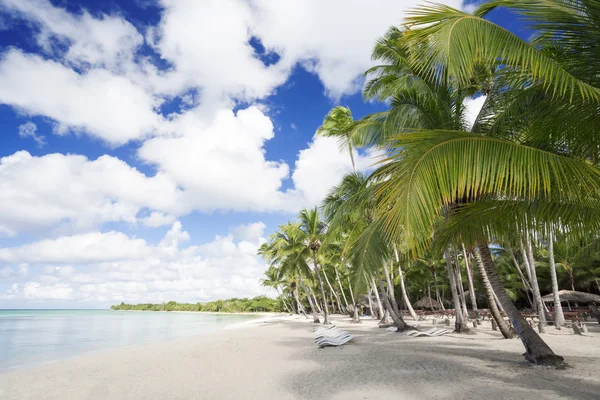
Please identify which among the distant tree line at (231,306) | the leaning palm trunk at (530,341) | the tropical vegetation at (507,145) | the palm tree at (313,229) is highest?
the palm tree at (313,229)

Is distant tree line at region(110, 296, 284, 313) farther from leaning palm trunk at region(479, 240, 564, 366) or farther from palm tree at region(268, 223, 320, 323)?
leaning palm trunk at region(479, 240, 564, 366)

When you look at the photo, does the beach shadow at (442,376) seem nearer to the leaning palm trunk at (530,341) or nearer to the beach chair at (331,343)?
the leaning palm trunk at (530,341)

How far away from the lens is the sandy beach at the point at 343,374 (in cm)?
565

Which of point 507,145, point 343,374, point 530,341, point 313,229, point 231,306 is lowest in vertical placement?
point 231,306

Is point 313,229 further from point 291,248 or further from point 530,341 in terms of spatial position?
point 530,341

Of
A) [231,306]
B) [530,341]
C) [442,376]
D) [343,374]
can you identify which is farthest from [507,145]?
[231,306]

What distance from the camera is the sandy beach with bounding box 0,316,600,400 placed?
565cm

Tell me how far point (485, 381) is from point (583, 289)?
27907 mm

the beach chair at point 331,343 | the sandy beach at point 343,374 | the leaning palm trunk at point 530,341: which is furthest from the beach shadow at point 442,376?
the beach chair at point 331,343

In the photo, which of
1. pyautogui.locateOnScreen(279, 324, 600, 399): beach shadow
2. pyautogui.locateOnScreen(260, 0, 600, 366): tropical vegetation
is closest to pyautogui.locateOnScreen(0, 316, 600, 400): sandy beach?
pyautogui.locateOnScreen(279, 324, 600, 399): beach shadow

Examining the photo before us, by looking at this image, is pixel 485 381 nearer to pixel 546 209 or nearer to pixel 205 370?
pixel 546 209

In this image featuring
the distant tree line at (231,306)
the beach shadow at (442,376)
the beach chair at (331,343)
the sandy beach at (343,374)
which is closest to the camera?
the beach shadow at (442,376)

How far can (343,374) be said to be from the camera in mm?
7438

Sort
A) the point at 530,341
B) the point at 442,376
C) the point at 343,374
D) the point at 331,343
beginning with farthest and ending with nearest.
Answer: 1. the point at 331,343
2. the point at 343,374
3. the point at 530,341
4. the point at 442,376
